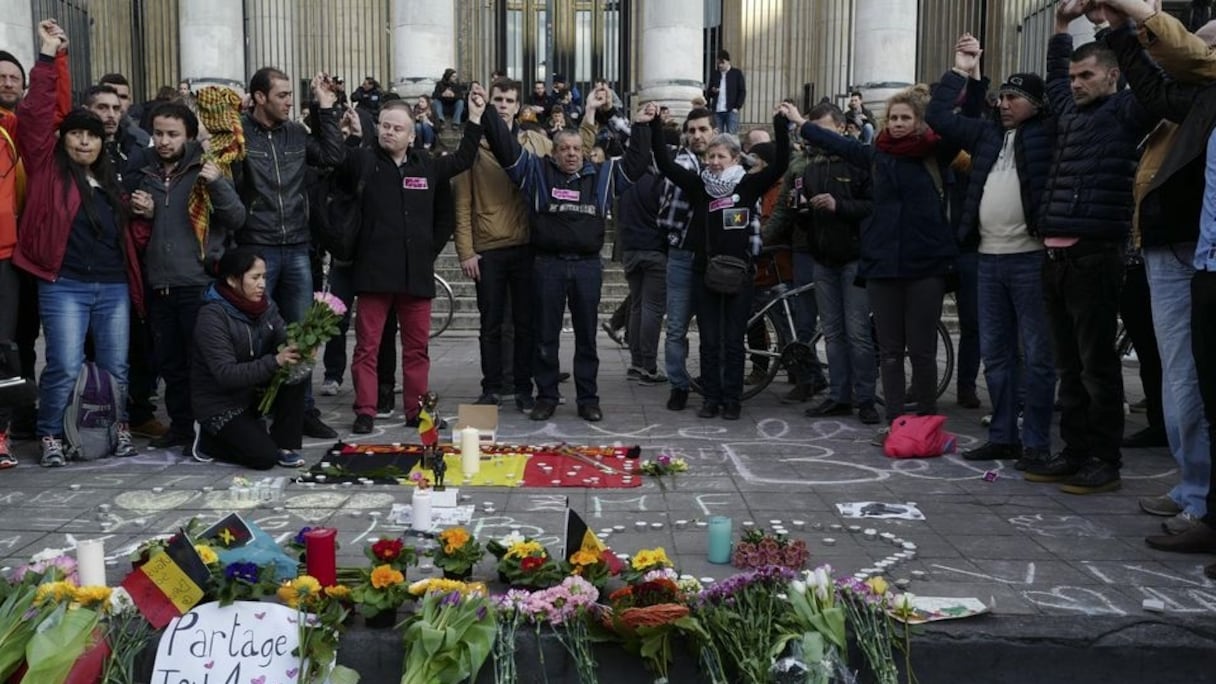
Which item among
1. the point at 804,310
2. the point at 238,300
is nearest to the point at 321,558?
the point at 238,300

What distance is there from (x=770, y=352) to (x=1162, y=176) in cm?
406

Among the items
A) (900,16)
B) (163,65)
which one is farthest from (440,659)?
(163,65)

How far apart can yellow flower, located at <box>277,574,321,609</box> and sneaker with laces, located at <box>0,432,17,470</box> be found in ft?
10.6

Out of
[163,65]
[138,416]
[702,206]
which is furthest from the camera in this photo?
[163,65]

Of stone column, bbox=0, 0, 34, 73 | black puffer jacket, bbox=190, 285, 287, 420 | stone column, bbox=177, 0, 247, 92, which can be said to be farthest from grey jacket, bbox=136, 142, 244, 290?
stone column, bbox=177, 0, 247, 92

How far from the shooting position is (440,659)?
3.52m

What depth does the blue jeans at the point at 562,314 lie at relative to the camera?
25.4 ft

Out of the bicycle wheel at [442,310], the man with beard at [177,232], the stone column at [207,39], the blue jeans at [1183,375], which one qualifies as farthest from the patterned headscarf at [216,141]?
the stone column at [207,39]

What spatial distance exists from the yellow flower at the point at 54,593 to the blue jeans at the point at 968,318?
231 inches

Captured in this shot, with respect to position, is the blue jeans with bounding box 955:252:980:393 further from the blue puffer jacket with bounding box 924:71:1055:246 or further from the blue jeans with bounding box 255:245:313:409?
the blue jeans with bounding box 255:245:313:409

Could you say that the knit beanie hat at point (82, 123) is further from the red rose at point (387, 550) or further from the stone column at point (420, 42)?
the stone column at point (420, 42)

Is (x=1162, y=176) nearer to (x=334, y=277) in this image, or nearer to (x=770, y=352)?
Answer: (x=770, y=352)

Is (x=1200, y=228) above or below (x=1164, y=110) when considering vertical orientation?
below

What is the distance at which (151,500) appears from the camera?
5.53 metres
